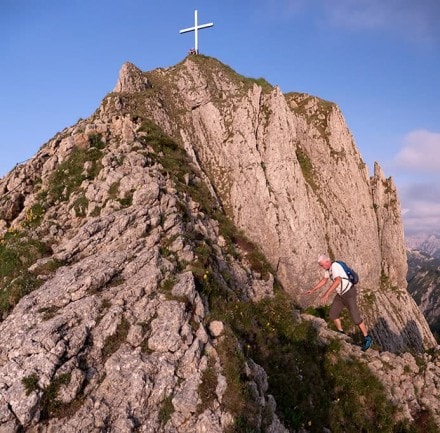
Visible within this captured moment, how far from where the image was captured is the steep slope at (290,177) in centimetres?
3672

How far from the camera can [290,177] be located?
39062 mm

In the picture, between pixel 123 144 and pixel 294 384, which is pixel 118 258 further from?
pixel 123 144

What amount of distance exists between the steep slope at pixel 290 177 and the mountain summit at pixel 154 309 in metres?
0.47

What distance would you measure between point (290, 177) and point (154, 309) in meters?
29.5

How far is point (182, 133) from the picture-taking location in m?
36.9

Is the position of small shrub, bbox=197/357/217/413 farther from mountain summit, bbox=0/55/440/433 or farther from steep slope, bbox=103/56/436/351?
steep slope, bbox=103/56/436/351

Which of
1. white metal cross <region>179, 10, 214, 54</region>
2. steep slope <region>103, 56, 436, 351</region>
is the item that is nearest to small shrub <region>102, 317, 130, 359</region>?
steep slope <region>103, 56, 436, 351</region>

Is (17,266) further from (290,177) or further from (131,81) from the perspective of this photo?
(290,177)

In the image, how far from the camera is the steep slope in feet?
120

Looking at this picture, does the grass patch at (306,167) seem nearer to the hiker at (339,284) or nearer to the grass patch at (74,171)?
the grass patch at (74,171)

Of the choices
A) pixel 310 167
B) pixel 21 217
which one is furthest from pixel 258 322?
pixel 310 167

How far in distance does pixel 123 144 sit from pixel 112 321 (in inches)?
587

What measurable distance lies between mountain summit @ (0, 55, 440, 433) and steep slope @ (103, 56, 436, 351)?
469 mm

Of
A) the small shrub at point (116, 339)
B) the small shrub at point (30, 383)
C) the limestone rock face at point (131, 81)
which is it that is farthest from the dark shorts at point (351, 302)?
the limestone rock face at point (131, 81)
